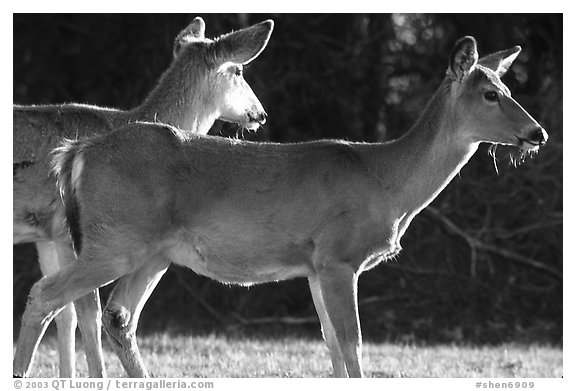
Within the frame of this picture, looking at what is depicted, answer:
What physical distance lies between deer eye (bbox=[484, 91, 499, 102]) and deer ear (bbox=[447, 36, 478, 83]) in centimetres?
18

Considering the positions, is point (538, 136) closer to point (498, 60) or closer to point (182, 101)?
point (498, 60)

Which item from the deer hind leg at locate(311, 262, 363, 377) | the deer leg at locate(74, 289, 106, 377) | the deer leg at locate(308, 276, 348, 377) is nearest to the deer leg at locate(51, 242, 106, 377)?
the deer leg at locate(74, 289, 106, 377)

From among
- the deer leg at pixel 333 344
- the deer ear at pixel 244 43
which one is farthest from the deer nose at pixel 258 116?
the deer leg at pixel 333 344

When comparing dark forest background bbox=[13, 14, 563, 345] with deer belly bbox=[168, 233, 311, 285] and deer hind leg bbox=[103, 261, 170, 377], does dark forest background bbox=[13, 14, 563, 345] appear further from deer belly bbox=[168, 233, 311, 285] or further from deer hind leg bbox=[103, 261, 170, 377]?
deer belly bbox=[168, 233, 311, 285]

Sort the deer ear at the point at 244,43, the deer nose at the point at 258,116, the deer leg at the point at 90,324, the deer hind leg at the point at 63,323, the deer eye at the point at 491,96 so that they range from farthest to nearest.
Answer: the deer nose at the point at 258,116
the deer ear at the point at 244,43
the deer hind leg at the point at 63,323
the deer leg at the point at 90,324
the deer eye at the point at 491,96

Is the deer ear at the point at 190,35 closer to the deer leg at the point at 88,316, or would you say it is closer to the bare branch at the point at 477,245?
the deer leg at the point at 88,316

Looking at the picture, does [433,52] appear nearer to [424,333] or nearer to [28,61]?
[424,333]

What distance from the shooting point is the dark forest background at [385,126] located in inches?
571

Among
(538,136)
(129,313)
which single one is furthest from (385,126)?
(129,313)

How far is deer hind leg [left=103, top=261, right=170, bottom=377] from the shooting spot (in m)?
7.34

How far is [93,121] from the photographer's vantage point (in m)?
8.21

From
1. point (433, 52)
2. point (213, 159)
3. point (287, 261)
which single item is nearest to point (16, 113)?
point (213, 159)

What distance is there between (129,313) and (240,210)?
3.29 feet

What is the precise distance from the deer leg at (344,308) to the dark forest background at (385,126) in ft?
22.5
